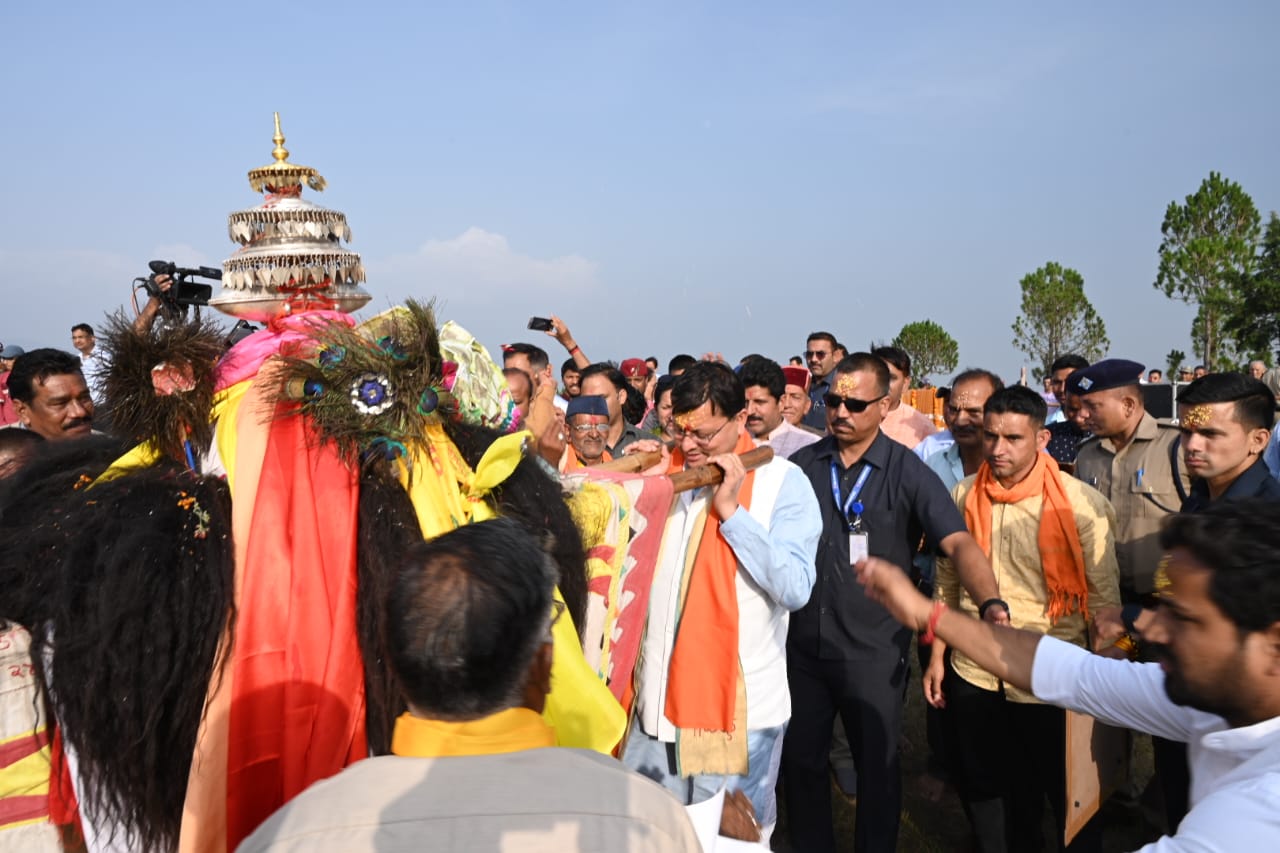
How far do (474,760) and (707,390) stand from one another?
2.28 metres

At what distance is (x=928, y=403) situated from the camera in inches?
603

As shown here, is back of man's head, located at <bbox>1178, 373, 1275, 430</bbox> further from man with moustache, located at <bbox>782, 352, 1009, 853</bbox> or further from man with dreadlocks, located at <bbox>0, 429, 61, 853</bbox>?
man with dreadlocks, located at <bbox>0, 429, 61, 853</bbox>

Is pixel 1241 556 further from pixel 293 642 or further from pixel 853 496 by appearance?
pixel 853 496

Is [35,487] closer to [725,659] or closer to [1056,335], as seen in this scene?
[725,659]

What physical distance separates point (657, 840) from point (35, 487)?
172cm

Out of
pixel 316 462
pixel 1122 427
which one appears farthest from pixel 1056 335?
pixel 316 462

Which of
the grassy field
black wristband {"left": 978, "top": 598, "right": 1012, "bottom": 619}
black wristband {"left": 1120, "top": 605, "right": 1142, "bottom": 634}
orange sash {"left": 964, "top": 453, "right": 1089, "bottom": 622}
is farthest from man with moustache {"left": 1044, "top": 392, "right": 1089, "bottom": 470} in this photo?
black wristband {"left": 978, "top": 598, "right": 1012, "bottom": 619}

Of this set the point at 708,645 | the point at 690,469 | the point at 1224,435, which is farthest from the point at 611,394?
the point at 1224,435

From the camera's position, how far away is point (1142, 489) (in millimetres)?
4383

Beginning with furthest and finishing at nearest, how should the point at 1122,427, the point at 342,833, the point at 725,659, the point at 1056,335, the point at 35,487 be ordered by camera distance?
the point at 1056,335 → the point at 1122,427 → the point at 725,659 → the point at 35,487 → the point at 342,833

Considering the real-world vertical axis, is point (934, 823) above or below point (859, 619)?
below

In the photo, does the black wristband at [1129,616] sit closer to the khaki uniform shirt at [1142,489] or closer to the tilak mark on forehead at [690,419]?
the khaki uniform shirt at [1142,489]

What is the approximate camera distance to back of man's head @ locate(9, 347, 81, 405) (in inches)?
160

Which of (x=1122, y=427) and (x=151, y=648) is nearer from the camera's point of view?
(x=151, y=648)
